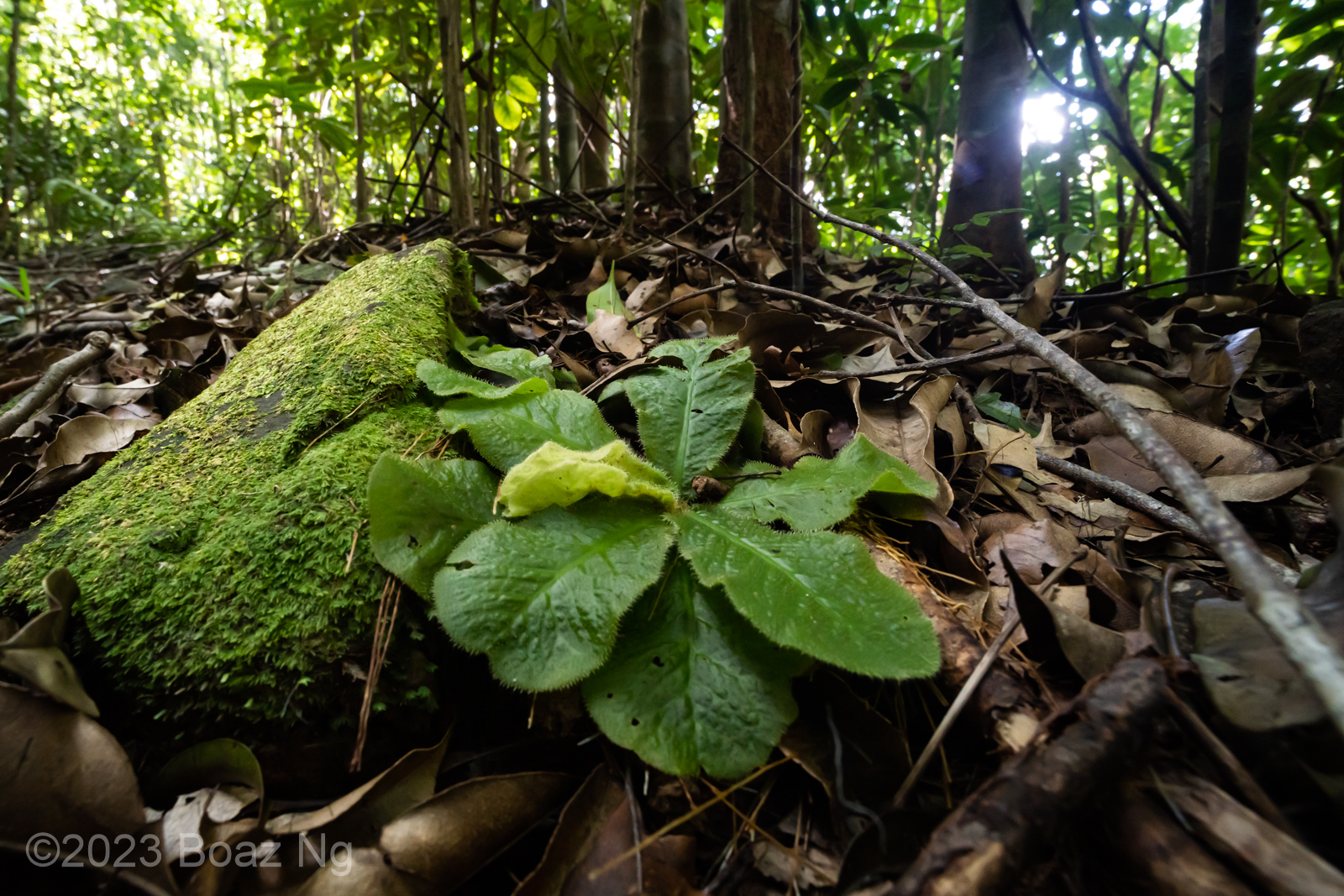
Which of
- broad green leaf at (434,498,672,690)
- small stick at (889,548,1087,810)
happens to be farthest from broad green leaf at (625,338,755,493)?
small stick at (889,548,1087,810)

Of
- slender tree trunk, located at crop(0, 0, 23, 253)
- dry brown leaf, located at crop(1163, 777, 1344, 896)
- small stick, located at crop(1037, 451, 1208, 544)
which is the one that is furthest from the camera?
slender tree trunk, located at crop(0, 0, 23, 253)

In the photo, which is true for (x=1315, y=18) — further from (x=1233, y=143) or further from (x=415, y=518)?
(x=415, y=518)

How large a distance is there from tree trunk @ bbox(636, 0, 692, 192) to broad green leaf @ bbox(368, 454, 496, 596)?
2.93m

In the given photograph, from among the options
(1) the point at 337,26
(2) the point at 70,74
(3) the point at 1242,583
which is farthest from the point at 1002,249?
(2) the point at 70,74

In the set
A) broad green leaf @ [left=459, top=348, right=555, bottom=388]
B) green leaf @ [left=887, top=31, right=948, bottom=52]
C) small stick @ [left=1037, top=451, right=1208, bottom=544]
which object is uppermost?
green leaf @ [left=887, top=31, right=948, bottom=52]

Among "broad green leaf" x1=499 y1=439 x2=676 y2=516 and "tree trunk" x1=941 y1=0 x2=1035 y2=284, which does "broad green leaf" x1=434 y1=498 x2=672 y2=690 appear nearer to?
"broad green leaf" x1=499 y1=439 x2=676 y2=516

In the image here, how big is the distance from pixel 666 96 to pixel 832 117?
1283 millimetres

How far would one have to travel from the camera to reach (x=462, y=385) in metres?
1.23

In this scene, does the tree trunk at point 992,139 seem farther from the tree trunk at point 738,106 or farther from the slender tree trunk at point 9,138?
the slender tree trunk at point 9,138

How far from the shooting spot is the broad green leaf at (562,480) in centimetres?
96

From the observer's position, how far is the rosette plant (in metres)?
0.79

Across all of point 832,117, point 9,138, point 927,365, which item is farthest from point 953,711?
point 9,138

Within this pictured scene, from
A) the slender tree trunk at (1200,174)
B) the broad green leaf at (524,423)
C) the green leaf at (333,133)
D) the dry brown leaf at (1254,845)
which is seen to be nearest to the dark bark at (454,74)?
the green leaf at (333,133)

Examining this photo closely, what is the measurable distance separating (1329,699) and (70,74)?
429 inches
